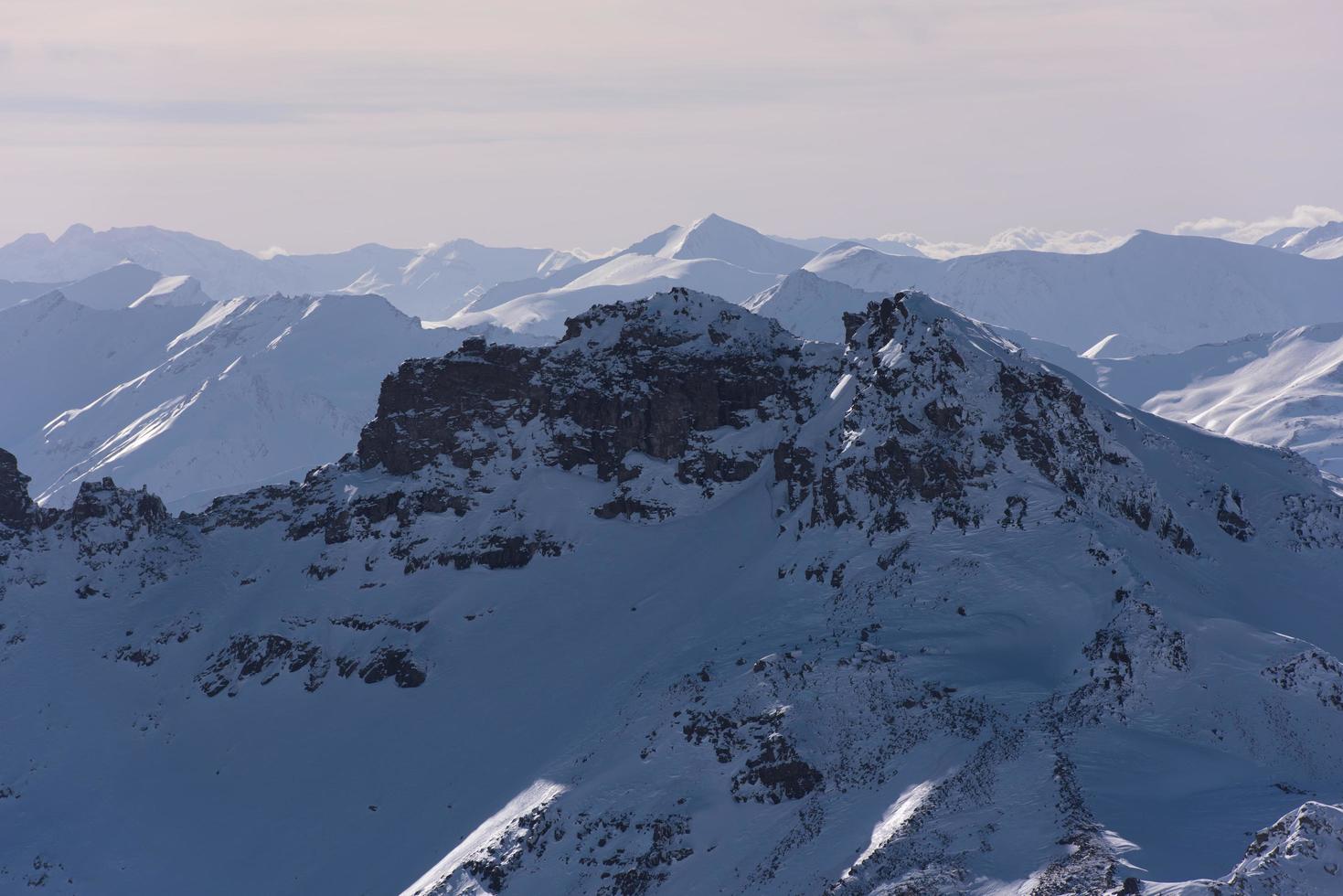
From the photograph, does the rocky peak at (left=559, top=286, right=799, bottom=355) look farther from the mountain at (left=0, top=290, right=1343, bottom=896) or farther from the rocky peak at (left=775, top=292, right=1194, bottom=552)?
the rocky peak at (left=775, top=292, right=1194, bottom=552)

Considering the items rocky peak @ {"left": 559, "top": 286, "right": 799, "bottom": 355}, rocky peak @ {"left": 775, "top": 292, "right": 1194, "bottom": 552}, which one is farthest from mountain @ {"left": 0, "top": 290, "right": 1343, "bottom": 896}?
rocky peak @ {"left": 559, "top": 286, "right": 799, "bottom": 355}

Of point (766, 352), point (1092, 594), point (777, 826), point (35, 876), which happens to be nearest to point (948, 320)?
point (766, 352)

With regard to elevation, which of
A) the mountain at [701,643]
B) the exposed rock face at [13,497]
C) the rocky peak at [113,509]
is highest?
the exposed rock face at [13,497]

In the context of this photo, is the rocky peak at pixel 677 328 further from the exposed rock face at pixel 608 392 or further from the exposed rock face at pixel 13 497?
the exposed rock face at pixel 13 497

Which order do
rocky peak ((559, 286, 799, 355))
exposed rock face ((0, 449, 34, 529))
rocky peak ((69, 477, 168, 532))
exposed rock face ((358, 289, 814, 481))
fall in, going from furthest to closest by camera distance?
1. rocky peak ((559, 286, 799, 355))
2. rocky peak ((69, 477, 168, 532))
3. exposed rock face ((0, 449, 34, 529))
4. exposed rock face ((358, 289, 814, 481))

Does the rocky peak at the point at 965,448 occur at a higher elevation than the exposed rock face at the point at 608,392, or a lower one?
lower

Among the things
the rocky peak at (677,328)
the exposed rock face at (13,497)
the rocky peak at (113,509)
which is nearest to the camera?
the exposed rock face at (13,497)

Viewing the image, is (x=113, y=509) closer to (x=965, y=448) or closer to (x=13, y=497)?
(x=13, y=497)

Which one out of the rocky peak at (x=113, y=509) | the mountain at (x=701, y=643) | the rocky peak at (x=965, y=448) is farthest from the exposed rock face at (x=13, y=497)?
the rocky peak at (x=965, y=448)

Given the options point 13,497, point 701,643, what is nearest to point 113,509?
point 13,497
